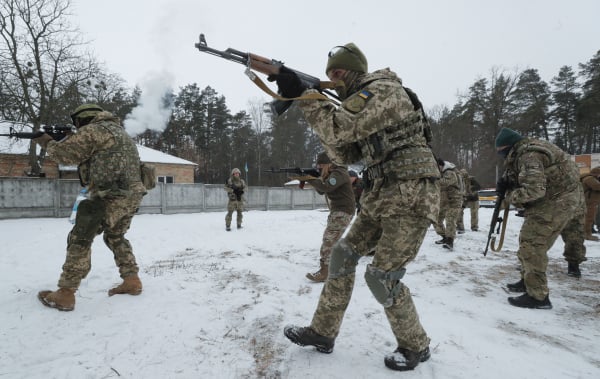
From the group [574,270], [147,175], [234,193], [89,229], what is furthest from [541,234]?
[234,193]

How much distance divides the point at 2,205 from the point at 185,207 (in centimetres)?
650

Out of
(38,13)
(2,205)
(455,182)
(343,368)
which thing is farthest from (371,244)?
(38,13)

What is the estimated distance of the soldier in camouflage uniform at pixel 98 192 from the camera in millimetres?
3051

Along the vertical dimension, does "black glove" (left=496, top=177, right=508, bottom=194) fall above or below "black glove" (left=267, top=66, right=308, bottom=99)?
below

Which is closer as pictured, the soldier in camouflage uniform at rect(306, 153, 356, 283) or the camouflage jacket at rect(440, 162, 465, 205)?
the soldier in camouflage uniform at rect(306, 153, 356, 283)

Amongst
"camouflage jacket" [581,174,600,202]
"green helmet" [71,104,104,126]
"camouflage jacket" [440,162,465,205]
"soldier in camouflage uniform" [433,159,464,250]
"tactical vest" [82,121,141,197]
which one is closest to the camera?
"tactical vest" [82,121,141,197]

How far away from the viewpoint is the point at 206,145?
4022cm

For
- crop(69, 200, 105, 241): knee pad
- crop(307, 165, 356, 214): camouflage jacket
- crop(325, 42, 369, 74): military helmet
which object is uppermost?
crop(325, 42, 369, 74): military helmet

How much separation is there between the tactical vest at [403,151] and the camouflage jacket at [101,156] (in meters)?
2.62

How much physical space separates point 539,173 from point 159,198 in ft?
46.6

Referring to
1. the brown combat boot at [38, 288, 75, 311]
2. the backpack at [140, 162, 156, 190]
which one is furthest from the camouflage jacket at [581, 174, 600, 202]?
the brown combat boot at [38, 288, 75, 311]

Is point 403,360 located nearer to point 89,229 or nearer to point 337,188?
point 337,188

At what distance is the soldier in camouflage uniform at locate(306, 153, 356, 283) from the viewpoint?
460cm

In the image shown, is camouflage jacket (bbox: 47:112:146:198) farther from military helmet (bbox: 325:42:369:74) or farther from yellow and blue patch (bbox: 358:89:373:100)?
yellow and blue patch (bbox: 358:89:373:100)
